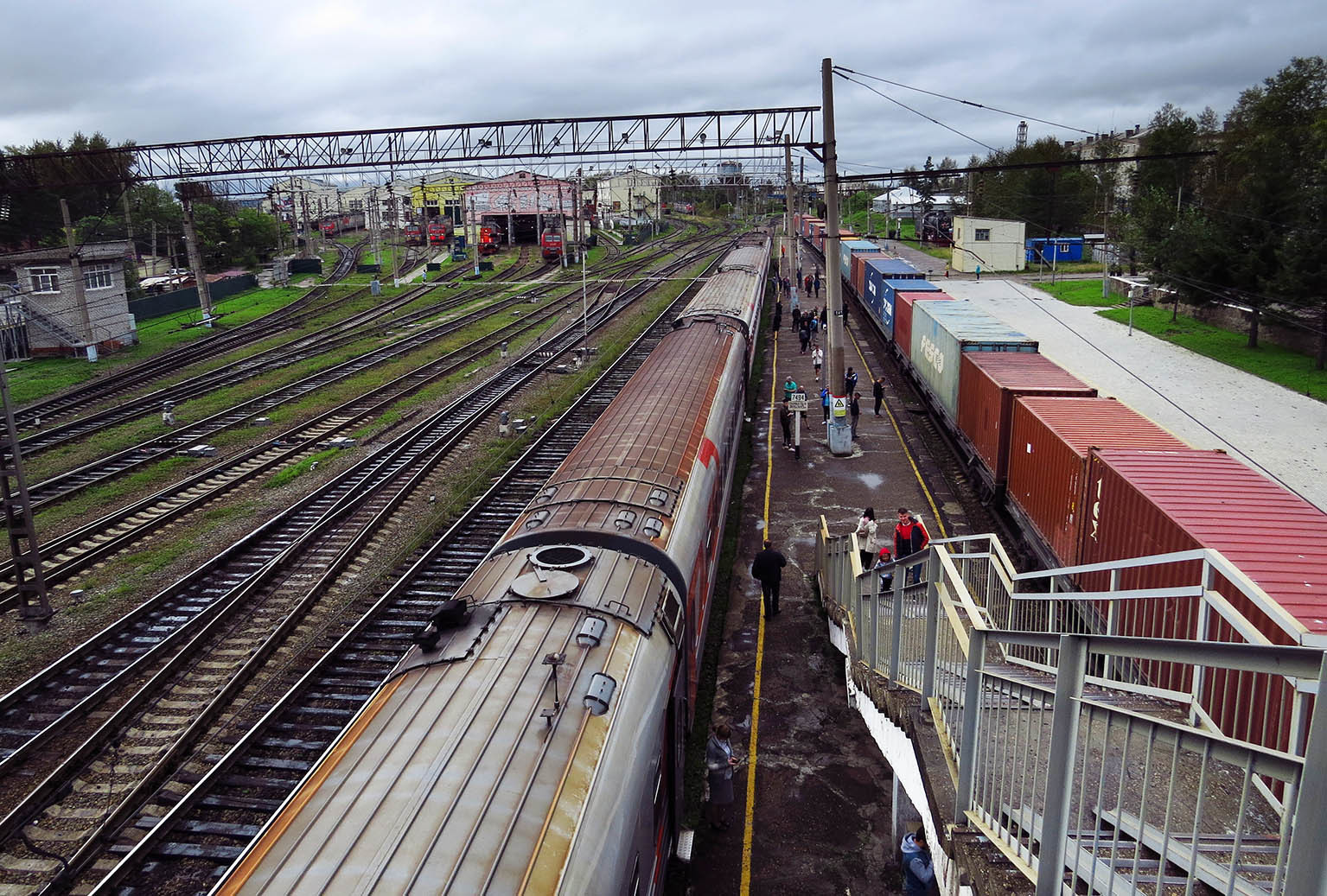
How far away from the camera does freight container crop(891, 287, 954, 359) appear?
1201 inches

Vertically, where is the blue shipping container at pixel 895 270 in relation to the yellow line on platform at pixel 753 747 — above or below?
above

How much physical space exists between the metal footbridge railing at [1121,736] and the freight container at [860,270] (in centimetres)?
3874

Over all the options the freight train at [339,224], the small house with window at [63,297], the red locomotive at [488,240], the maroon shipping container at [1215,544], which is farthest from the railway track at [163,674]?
the freight train at [339,224]

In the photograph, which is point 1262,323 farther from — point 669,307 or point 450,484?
point 450,484

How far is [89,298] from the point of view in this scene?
36.8 meters

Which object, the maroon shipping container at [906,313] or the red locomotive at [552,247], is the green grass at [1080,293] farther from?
the red locomotive at [552,247]

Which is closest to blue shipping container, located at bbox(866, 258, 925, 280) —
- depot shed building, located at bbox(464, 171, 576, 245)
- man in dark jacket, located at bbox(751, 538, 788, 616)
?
man in dark jacket, located at bbox(751, 538, 788, 616)

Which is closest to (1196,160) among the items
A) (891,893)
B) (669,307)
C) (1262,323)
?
(1262,323)

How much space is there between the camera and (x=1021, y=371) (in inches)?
770

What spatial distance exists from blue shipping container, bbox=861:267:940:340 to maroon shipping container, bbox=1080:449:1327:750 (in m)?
22.7

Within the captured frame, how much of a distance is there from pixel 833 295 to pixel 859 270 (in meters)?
27.5

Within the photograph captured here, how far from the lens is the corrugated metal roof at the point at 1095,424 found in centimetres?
1376

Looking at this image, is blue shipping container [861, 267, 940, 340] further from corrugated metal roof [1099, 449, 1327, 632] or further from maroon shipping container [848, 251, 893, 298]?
corrugated metal roof [1099, 449, 1327, 632]

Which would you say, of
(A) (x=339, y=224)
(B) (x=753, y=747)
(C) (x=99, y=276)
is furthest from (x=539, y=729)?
(A) (x=339, y=224)
